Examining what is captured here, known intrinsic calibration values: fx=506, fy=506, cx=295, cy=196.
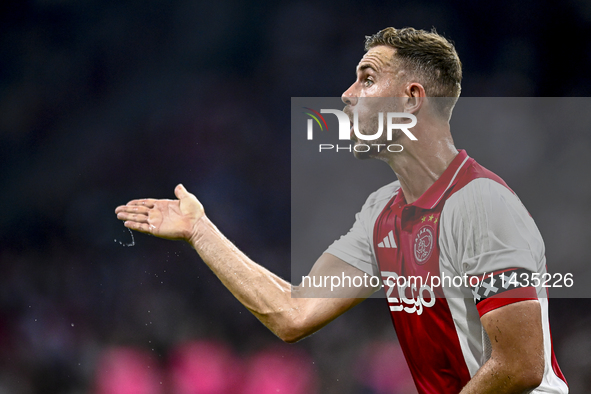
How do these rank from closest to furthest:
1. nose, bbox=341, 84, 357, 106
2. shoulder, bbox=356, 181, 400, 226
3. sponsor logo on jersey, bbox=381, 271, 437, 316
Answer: sponsor logo on jersey, bbox=381, 271, 437, 316, nose, bbox=341, 84, 357, 106, shoulder, bbox=356, 181, 400, 226

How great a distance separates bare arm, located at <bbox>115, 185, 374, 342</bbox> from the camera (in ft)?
6.50

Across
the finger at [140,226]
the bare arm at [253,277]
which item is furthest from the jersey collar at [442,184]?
the finger at [140,226]

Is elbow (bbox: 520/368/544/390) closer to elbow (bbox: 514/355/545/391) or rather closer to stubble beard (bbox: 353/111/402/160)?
elbow (bbox: 514/355/545/391)

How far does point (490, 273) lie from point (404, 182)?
58 centimetres

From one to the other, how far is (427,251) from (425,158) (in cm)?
36

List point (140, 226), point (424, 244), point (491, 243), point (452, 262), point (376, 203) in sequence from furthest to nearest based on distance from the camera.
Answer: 1. point (376, 203)
2. point (140, 226)
3. point (424, 244)
4. point (452, 262)
5. point (491, 243)

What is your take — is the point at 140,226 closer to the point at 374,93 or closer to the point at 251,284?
the point at 251,284

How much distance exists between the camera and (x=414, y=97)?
1960 millimetres

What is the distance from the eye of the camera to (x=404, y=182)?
2010mm

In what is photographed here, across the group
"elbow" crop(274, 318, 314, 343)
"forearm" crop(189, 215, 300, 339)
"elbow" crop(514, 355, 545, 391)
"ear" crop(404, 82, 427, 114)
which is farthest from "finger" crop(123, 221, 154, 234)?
"elbow" crop(514, 355, 545, 391)

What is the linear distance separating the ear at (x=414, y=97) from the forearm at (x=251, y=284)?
2.83ft

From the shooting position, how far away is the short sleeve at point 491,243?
1.50 meters

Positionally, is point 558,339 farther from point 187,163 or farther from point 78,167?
point 78,167

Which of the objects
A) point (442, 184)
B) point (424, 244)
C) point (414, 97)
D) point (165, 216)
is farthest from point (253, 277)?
point (414, 97)
